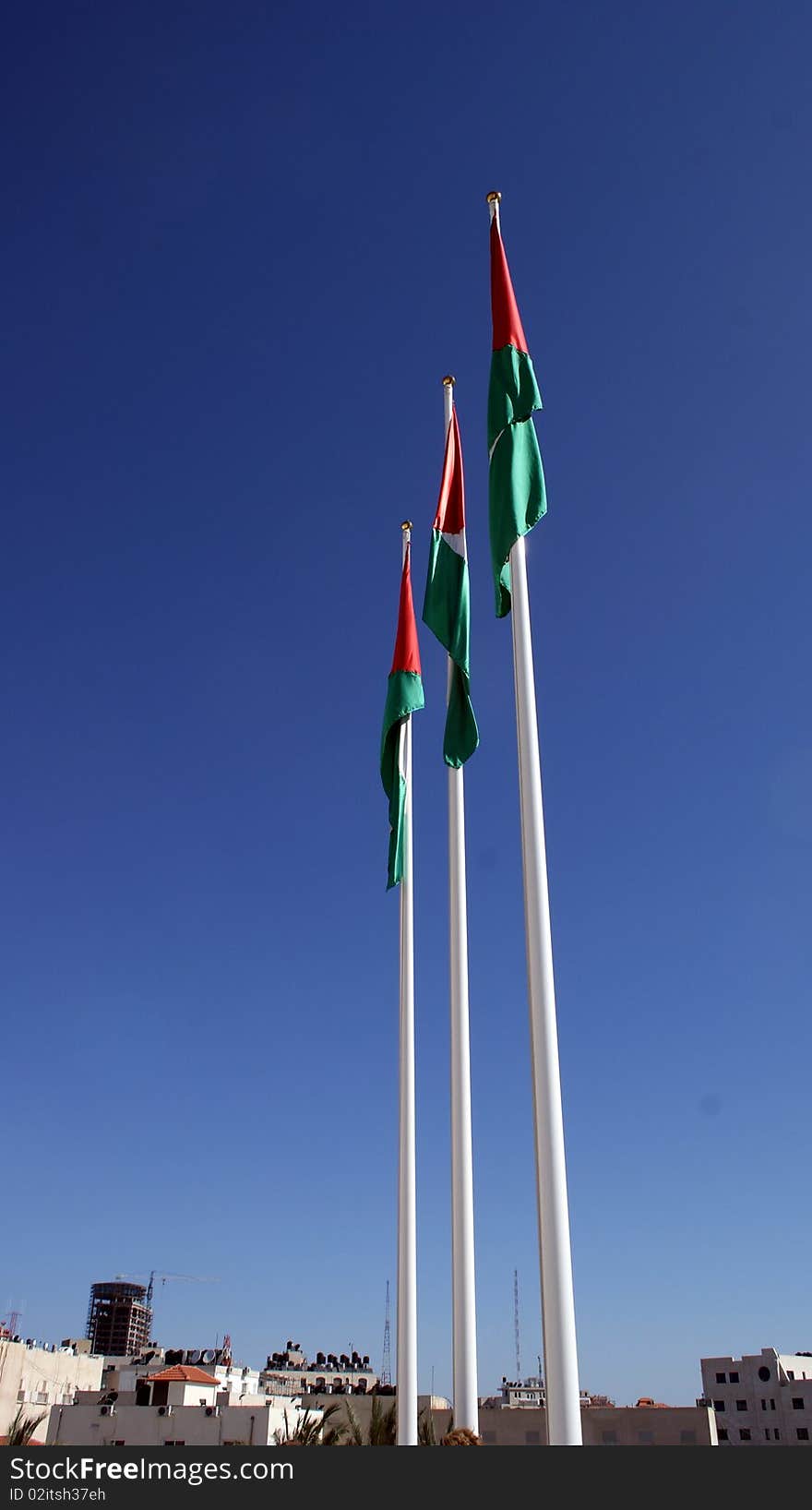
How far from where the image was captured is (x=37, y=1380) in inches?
2896

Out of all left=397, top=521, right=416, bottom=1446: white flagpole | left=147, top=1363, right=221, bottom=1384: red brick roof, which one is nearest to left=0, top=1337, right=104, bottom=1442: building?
left=147, top=1363, right=221, bottom=1384: red brick roof

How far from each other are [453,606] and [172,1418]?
55.9 m

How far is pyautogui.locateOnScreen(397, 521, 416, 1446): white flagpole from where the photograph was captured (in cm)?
1709

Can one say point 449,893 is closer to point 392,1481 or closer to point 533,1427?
point 392,1481

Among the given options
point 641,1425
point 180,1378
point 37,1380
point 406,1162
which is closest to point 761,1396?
point 641,1425

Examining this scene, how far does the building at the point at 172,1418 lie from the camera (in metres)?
56.7

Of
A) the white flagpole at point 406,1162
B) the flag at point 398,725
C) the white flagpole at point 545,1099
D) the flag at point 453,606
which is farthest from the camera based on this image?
the flag at point 398,725

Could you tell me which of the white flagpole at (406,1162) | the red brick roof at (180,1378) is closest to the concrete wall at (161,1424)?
the red brick roof at (180,1378)

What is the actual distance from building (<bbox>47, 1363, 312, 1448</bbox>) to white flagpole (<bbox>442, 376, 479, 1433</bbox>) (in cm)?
4423

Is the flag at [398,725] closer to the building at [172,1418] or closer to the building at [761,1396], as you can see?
the building at [172,1418]

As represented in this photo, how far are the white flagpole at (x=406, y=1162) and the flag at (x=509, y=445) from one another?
19.2ft

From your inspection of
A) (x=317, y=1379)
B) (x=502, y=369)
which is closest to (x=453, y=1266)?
(x=502, y=369)

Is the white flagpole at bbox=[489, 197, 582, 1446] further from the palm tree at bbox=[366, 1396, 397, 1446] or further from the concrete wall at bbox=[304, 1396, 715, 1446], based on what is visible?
the concrete wall at bbox=[304, 1396, 715, 1446]

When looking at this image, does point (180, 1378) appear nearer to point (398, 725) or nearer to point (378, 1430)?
point (378, 1430)
